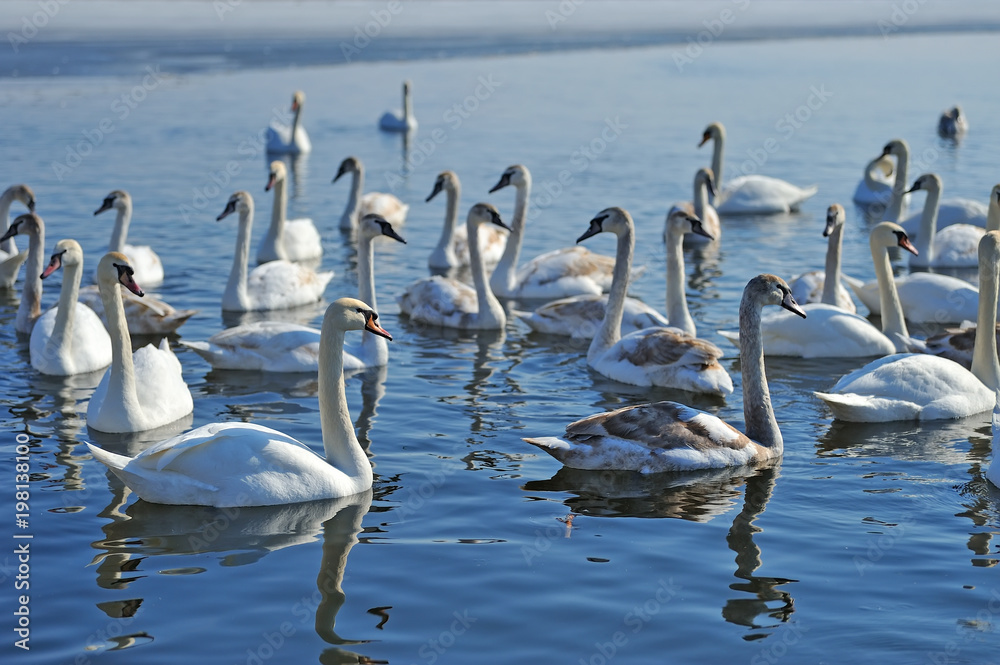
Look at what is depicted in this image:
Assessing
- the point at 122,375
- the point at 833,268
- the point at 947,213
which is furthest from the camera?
the point at 947,213

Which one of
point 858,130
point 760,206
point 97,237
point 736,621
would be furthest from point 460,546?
point 858,130

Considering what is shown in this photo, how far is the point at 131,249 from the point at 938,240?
924 cm

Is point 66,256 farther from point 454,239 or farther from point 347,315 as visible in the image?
point 454,239

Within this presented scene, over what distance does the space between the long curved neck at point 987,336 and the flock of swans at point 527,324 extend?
15 mm

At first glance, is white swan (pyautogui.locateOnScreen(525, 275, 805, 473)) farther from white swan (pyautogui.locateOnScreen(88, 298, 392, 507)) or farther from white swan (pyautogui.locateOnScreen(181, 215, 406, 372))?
white swan (pyautogui.locateOnScreen(181, 215, 406, 372))

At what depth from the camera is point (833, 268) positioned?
11.8 metres

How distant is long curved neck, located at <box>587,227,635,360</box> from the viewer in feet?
35.4

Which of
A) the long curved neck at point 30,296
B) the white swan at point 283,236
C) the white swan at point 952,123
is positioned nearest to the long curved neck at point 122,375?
the long curved neck at point 30,296

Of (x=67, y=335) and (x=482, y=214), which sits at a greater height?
(x=482, y=214)

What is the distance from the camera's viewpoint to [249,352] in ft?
34.1

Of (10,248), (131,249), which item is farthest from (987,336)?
(10,248)

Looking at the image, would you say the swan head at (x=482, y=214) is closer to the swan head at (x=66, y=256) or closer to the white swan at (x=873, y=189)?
the swan head at (x=66, y=256)

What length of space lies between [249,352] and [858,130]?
1850cm

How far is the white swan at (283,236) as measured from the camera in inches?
583
